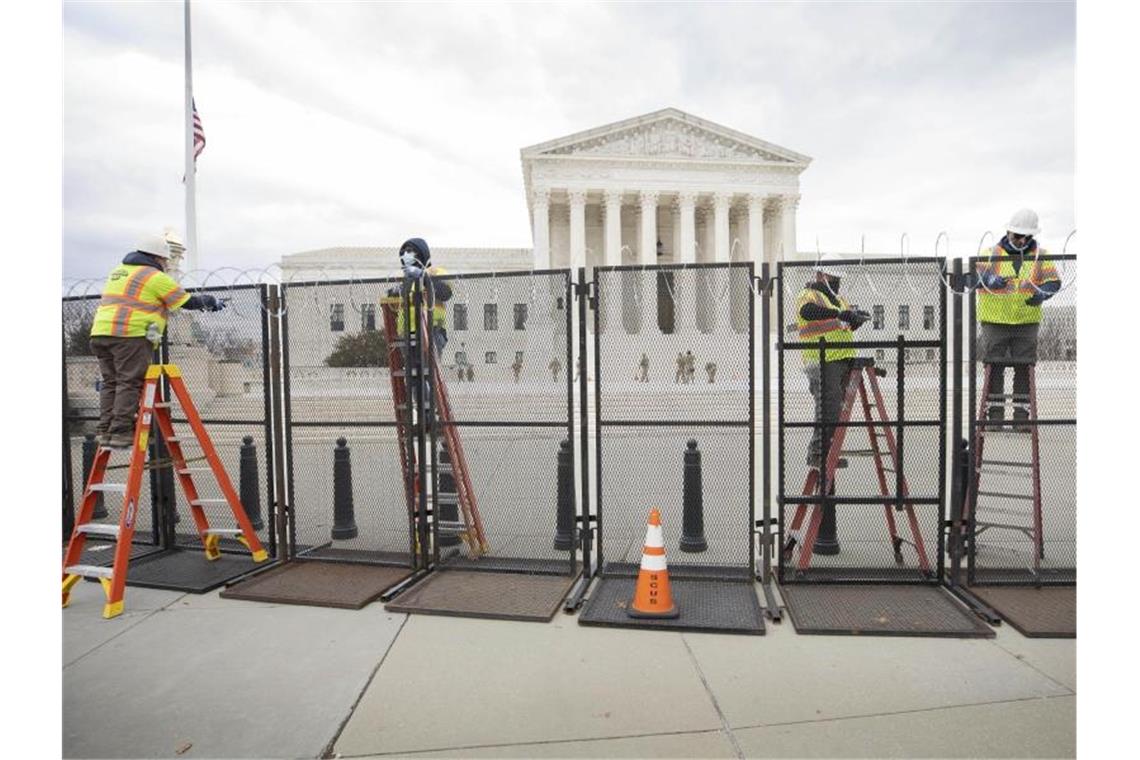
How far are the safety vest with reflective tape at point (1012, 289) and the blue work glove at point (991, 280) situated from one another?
0.06 ft

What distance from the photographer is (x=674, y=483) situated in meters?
8.61

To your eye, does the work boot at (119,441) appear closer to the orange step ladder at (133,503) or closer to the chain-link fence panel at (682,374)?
the orange step ladder at (133,503)

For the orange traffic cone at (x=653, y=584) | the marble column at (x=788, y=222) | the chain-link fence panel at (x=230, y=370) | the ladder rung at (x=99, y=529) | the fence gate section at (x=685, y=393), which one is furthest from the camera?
the marble column at (x=788, y=222)

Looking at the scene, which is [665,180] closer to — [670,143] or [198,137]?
[670,143]

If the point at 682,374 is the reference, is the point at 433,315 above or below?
above

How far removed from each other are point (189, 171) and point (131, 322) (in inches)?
743

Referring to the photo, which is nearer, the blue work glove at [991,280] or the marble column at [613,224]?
the blue work glove at [991,280]

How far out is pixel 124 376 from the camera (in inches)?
209

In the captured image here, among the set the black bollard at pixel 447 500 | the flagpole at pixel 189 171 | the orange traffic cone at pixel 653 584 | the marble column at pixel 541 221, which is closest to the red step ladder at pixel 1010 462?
the orange traffic cone at pixel 653 584

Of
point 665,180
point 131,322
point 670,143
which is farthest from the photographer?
point 665,180

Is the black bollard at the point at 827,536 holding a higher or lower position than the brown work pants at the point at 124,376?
lower

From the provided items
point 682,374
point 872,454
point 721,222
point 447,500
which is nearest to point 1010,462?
point 872,454

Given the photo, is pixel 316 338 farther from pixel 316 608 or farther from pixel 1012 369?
pixel 1012 369

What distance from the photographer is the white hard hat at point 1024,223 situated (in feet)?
16.7
